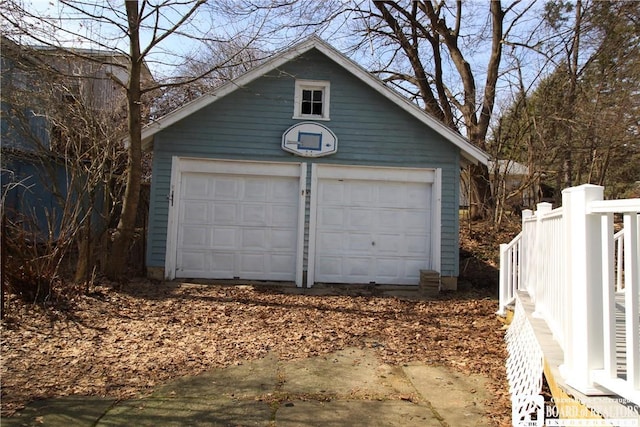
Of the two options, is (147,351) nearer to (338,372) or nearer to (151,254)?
(338,372)

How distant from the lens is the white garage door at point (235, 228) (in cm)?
918

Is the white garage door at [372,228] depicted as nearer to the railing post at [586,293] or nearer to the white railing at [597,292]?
the white railing at [597,292]

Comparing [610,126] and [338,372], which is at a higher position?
[610,126]

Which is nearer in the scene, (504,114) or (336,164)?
(336,164)

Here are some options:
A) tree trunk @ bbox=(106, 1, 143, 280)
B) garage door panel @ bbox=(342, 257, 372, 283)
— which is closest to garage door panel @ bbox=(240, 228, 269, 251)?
garage door panel @ bbox=(342, 257, 372, 283)

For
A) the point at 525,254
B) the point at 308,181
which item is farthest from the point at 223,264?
the point at 525,254

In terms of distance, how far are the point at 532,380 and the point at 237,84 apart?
7.40m

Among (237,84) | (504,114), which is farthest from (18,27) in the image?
(504,114)

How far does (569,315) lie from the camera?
8.68 feet

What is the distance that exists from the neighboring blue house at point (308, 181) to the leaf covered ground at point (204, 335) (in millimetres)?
1036

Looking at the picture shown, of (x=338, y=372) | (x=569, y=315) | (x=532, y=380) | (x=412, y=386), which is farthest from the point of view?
(x=338, y=372)

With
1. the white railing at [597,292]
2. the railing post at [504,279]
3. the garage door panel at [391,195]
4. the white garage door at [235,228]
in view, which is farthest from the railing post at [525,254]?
the white garage door at [235,228]

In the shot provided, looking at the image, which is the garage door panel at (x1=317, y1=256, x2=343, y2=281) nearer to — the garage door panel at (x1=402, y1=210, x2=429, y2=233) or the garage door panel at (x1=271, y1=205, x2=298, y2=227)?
the garage door panel at (x1=271, y1=205, x2=298, y2=227)

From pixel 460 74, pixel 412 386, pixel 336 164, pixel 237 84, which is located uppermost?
pixel 460 74
